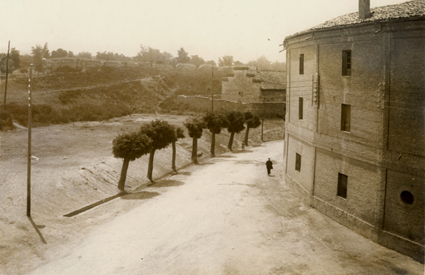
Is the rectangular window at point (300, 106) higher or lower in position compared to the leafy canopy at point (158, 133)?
higher

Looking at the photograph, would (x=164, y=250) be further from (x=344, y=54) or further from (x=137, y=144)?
(x=344, y=54)

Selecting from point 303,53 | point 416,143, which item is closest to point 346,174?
point 416,143

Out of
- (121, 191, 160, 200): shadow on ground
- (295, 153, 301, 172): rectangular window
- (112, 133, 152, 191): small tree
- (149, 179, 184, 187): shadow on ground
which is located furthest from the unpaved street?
(149, 179, 184, 187): shadow on ground

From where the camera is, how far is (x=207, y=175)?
103 feet

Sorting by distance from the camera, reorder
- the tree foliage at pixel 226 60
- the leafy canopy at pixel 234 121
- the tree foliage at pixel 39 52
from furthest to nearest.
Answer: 1. the tree foliage at pixel 226 60
2. the tree foliage at pixel 39 52
3. the leafy canopy at pixel 234 121

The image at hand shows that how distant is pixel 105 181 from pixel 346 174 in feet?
52.0

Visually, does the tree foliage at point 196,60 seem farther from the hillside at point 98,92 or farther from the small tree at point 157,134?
the small tree at point 157,134

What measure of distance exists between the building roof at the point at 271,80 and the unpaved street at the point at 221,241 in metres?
39.5

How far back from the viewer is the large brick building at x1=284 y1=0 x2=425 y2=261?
15188 mm

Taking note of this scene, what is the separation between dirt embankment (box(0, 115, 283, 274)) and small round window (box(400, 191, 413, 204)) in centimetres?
1440

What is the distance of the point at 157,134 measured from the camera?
29.2 meters

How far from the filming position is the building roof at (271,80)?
63.0m

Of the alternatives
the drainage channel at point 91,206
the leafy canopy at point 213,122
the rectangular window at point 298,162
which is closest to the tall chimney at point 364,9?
the rectangular window at point 298,162

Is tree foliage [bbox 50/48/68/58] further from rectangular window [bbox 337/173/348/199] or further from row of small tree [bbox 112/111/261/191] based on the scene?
rectangular window [bbox 337/173/348/199]
